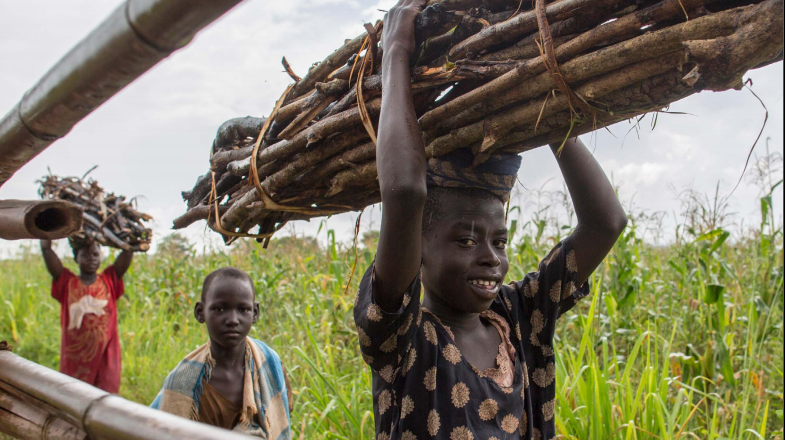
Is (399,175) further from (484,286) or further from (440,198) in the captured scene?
(484,286)

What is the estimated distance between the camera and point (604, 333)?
3760 mm

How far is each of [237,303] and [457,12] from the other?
1924 millimetres

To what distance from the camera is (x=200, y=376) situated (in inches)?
110

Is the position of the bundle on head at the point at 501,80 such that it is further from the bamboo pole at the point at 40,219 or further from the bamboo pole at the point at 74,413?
the bamboo pole at the point at 74,413

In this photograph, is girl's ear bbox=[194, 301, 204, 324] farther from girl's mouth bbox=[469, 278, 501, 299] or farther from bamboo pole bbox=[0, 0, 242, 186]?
bamboo pole bbox=[0, 0, 242, 186]

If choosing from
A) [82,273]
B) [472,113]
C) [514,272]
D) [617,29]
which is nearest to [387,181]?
[472,113]

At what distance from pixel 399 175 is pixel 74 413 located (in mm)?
829

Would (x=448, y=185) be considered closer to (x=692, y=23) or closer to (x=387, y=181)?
(x=387, y=181)

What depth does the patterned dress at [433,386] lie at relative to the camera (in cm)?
150

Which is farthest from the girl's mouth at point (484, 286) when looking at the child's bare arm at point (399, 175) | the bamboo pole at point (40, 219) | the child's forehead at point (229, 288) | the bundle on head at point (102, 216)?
the bundle on head at point (102, 216)

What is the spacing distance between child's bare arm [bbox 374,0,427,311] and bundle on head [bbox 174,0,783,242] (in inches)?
2.8

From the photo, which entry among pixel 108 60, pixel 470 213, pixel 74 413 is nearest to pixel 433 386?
pixel 470 213

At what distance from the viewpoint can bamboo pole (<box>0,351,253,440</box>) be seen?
682 millimetres

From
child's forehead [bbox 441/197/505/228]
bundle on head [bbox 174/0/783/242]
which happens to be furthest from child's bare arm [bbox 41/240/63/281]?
child's forehead [bbox 441/197/505/228]
